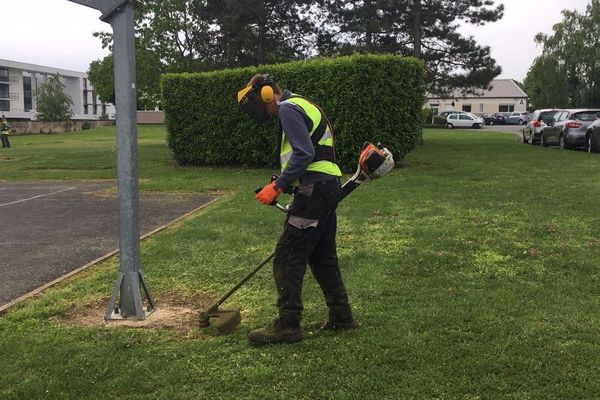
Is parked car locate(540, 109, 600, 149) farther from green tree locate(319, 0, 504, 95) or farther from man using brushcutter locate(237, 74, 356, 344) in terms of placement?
man using brushcutter locate(237, 74, 356, 344)

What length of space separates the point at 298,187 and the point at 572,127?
66.3 ft

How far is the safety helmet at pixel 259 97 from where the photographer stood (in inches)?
157

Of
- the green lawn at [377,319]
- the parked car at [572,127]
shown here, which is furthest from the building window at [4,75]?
the green lawn at [377,319]

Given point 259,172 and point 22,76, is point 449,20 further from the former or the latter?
point 22,76

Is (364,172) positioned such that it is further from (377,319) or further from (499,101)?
(499,101)

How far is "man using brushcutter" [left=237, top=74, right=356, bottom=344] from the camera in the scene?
382 centimetres

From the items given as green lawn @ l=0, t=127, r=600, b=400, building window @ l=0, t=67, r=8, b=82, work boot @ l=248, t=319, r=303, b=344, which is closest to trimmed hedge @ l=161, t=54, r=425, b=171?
green lawn @ l=0, t=127, r=600, b=400

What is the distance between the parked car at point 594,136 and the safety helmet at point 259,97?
18662mm

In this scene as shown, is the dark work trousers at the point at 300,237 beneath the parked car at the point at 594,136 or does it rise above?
beneath

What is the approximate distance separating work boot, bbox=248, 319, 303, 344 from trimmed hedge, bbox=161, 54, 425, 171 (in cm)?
1059

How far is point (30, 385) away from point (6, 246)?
14.9ft

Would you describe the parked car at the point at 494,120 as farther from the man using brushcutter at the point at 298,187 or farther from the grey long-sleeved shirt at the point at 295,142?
the grey long-sleeved shirt at the point at 295,142

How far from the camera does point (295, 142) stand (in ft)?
12.4

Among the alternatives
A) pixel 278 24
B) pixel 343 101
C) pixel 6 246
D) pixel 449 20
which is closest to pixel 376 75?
pixel 343 101
